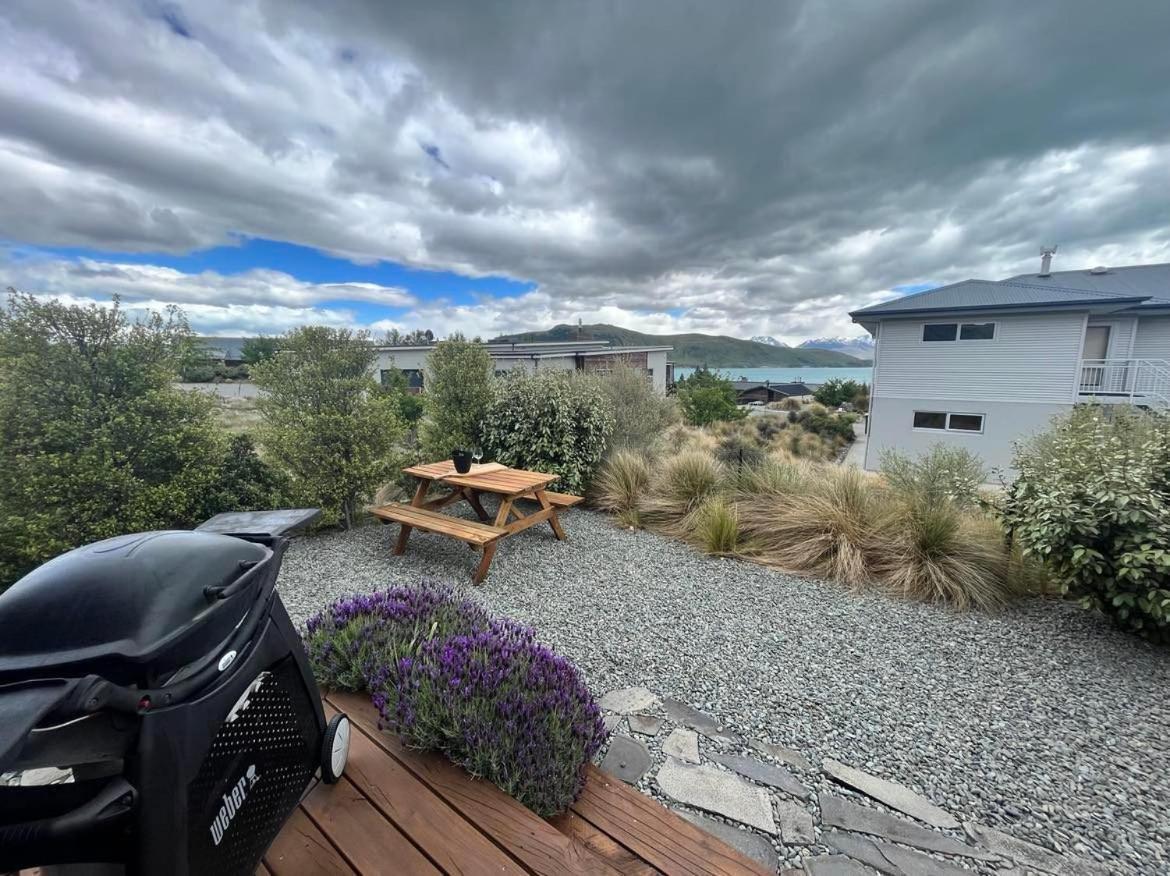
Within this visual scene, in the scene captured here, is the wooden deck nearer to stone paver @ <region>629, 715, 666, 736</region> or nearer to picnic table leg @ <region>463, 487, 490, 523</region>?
stone paver @ <region>629, 715, 666, 736</region>

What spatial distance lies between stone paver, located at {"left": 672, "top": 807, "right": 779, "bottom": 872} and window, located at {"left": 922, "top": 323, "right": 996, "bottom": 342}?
16.1m

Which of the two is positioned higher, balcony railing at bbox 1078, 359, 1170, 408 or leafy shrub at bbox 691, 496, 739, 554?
balcony railing at bbox 1078, 359, 1170, 408

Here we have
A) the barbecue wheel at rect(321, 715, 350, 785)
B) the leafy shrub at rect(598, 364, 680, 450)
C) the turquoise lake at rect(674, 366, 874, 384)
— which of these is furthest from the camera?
the turquoise lake at rect(674, 366, 874, 384)

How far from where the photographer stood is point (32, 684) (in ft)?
2.09

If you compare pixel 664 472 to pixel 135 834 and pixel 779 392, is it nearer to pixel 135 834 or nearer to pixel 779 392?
pixel 135 834

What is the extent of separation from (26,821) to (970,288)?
63.6ft

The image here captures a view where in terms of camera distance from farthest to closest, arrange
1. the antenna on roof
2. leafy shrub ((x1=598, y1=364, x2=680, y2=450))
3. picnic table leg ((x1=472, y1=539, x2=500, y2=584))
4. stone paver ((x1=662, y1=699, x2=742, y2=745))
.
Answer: the antenna on roof → leafy shrub ((x1=598, y1=364, x2=680, y2=450)) → picnic table leg ((x1=472, y1=539, x2=500, y2=584)) → stone paver ((x1=662, y1=699, x2=742, y2=745))

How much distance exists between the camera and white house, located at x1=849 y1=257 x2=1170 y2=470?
11938mm

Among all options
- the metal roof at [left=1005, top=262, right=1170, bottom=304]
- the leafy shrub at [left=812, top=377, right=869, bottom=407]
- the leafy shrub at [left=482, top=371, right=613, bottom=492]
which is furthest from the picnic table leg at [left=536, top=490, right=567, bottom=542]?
the leafy shrub at [left=812, top=377, right=869, bottom=407]

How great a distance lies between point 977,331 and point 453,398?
15042mm

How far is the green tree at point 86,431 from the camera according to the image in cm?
327

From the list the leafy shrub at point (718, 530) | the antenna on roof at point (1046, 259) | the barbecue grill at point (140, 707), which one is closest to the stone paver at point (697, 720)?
the barbecue grill at point (140, 707)

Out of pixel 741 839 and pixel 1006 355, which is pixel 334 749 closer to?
pixel 741 839

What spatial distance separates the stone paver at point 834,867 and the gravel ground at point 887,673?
7 centimetres
